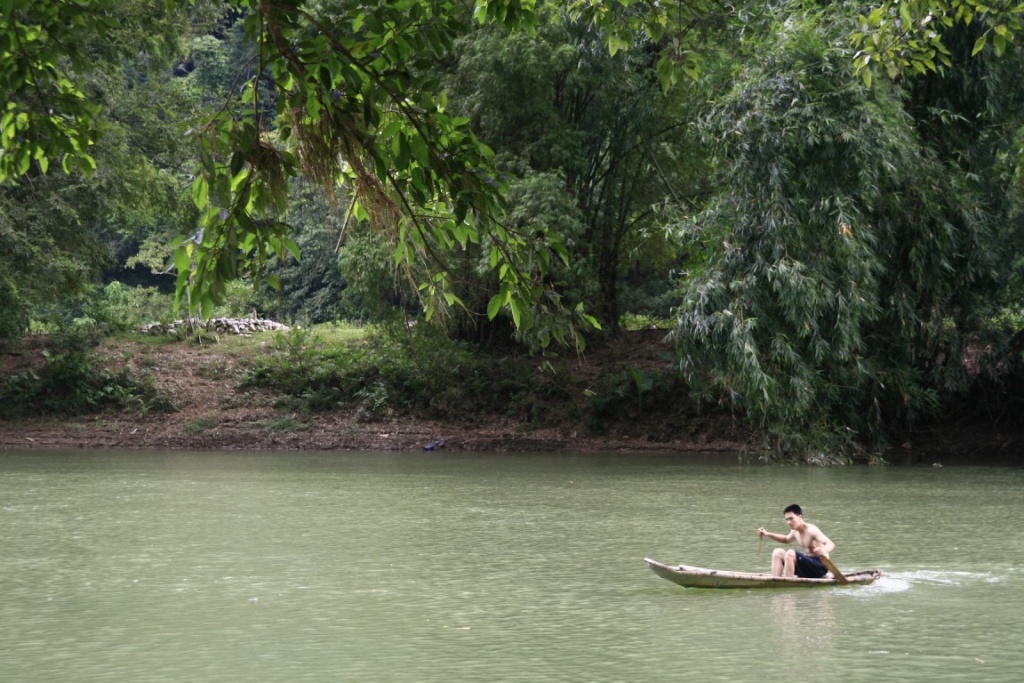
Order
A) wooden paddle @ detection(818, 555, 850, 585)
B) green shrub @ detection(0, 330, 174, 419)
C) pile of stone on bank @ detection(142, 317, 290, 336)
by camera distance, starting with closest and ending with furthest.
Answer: wooden paddle @ detection(818, 555, 850, 585) < green shrub @ detection(0, 330, 174, 419) < pile of stone on bank @ detection(142, 317, 290, 336)

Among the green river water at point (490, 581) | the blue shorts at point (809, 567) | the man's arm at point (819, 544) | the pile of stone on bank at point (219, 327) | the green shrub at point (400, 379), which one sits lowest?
the green river water at point (490, 581)

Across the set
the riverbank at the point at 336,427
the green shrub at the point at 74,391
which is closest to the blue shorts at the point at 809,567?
the riverbank at the point at 336,427

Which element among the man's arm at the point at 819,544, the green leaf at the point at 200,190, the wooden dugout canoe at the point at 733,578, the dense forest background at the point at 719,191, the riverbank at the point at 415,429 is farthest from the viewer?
the riverbank at the point at 415,429

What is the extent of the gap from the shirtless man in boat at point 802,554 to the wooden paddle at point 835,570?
0.14ft

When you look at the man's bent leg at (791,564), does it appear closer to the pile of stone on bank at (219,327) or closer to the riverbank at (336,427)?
the riverbank at (336,427)

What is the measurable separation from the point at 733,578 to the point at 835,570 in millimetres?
509

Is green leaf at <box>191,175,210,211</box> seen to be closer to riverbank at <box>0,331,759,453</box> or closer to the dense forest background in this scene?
the dense forest background

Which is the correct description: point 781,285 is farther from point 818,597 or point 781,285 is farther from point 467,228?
point 467,228

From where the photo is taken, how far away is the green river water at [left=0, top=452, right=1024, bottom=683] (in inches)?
196

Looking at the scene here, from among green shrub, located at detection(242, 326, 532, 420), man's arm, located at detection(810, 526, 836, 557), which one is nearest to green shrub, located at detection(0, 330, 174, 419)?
green shrub, located at detection(242, 326, 532, 420)

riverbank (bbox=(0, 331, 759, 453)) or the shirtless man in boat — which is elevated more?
riverbank (bbox=(0, 331, 759, 453))

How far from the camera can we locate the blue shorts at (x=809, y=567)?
6.62 meters

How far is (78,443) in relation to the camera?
1631cm

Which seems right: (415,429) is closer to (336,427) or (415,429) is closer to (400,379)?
(336,427)
